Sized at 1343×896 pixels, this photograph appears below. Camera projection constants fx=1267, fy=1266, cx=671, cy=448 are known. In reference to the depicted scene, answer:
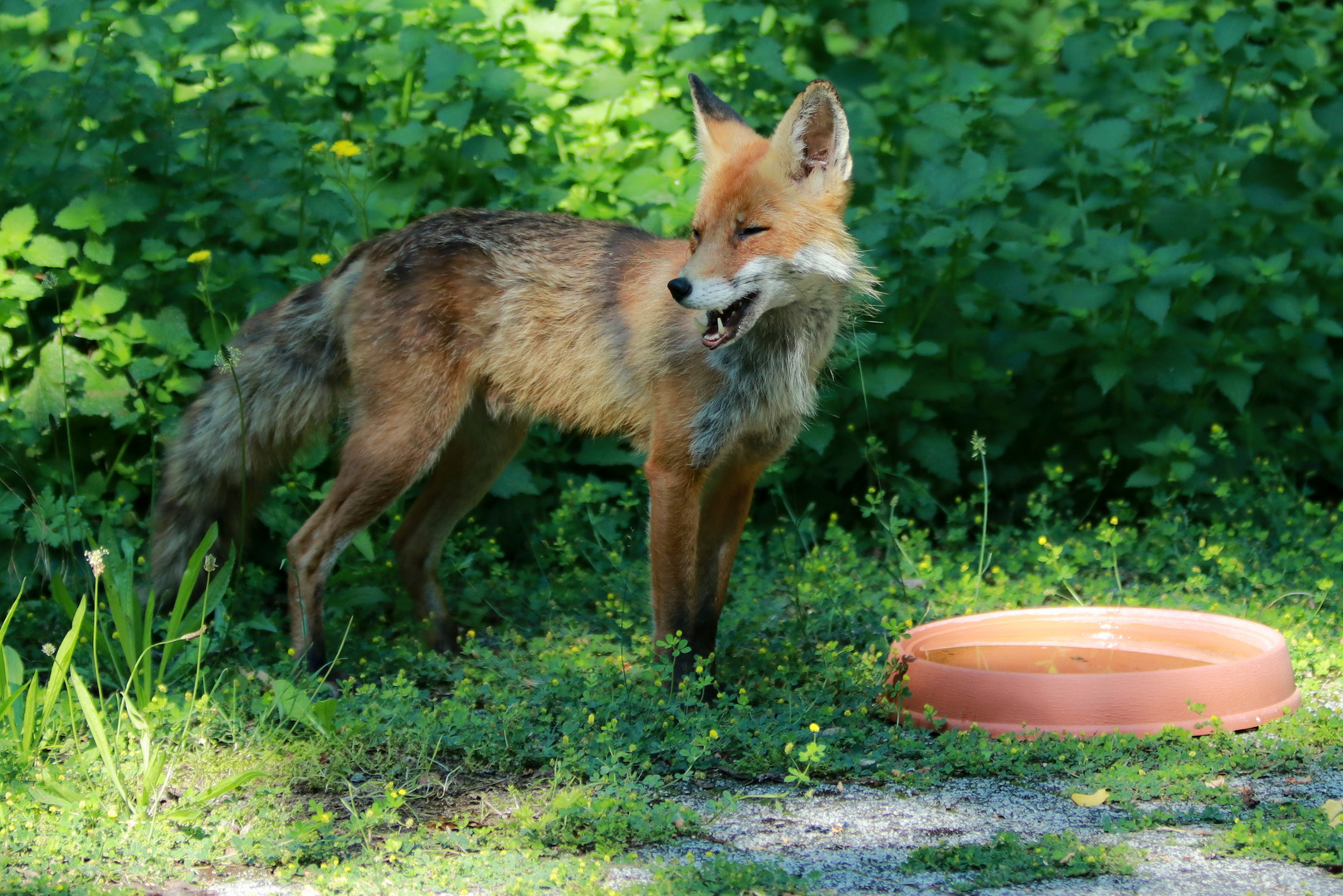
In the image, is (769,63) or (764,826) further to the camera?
(769,63)

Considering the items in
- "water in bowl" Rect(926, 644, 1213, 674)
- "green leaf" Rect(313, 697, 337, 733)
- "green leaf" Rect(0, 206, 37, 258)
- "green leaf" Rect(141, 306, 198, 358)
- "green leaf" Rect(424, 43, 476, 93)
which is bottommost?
"water in bowl" Rect(926, 644, 1213, 674)

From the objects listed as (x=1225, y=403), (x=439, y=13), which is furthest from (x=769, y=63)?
(x=1225, y=403)

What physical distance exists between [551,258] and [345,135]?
1631mm

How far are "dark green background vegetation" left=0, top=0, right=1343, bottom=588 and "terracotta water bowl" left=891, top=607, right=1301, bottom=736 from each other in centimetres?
126

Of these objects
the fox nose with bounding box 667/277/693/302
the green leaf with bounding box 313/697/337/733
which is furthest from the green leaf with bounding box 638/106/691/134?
the green leaf with bounding box 313/697/337/733

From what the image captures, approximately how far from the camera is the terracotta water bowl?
376 cm

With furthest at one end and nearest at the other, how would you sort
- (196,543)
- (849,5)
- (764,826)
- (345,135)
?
1. (849,5)
2. (345,135)
3. (196,543)
4. (764,826)

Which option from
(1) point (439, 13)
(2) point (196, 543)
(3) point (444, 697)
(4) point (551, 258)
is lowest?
(3) point (444, 697)

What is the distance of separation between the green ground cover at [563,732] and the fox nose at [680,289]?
1.14m

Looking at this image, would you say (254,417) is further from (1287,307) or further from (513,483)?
(1287,307)

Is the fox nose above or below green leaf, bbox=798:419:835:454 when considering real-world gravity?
above

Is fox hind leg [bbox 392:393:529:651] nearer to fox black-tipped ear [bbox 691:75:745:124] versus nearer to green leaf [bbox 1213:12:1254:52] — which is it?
fox black-tipped ear [bbox 691:75:745:124]

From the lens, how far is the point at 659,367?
430 centimetres

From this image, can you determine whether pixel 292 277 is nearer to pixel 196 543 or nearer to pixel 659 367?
pixel 196 543
